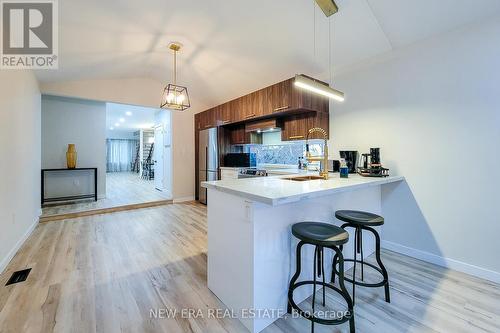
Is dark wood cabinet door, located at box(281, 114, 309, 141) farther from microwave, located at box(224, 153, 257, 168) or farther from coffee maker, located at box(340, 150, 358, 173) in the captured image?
microwave, located at box(224, 153, 257, 168)

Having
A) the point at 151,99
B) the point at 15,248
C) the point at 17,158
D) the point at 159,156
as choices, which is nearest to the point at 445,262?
the point at 15,248

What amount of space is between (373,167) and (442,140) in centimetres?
73

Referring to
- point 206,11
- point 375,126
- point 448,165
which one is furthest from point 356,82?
point 206,11

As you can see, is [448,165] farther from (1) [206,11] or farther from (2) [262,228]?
(1) [206,11]

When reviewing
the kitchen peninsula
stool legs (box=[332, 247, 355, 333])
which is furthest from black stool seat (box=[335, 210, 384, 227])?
stool legs (box=[332, 247, 355, 333])

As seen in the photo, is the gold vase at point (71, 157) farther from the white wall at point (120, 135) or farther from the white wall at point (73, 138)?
the white wall at point (120, 135)

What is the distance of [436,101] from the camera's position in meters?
2.37

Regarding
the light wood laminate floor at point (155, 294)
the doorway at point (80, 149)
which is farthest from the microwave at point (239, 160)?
the light wood laminate floor at point (155, 294)

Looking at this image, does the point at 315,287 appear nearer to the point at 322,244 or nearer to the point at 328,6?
the point at 322,244

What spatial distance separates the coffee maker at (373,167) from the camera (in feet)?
8.46

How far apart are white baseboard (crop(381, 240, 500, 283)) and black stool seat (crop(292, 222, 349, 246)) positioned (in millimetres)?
1809

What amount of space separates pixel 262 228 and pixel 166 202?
14.1ft

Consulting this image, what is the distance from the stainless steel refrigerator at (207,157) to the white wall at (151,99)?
A: 1.45 feet

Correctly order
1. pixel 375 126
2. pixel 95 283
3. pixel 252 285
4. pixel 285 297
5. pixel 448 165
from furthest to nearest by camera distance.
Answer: pixel 375 126 → pixel 448 165 → pixel 95 283 → pixel 285 297 → pixel 252 285
